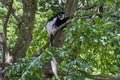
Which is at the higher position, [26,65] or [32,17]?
[32,17]

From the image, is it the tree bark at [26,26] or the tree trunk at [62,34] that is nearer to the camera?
the tree bark at [26,26]

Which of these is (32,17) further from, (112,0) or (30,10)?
(112,0)

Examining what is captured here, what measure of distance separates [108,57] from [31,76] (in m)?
0.67

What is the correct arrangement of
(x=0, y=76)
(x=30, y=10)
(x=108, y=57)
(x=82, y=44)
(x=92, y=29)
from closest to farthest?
(x=92, y=29) → (x=82, y=44) → (x=108, y=57) → (x=0, y=76) → (x=30, y=10)

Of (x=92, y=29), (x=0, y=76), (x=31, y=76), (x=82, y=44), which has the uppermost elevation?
(x=92, y=29)

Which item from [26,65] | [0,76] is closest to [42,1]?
[0,76]

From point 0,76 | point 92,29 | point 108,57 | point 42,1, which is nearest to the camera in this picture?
point 92,29

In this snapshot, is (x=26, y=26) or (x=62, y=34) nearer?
(x=26, y=26)

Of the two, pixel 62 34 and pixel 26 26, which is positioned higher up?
pixel 26 26

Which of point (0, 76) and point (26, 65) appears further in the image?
point (0, 76)

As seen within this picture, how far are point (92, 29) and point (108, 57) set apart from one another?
0.44 m

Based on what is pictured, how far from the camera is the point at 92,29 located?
1.79 metres

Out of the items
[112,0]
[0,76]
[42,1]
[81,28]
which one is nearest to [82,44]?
[81,28]

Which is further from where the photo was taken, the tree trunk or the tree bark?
the tree trunk
